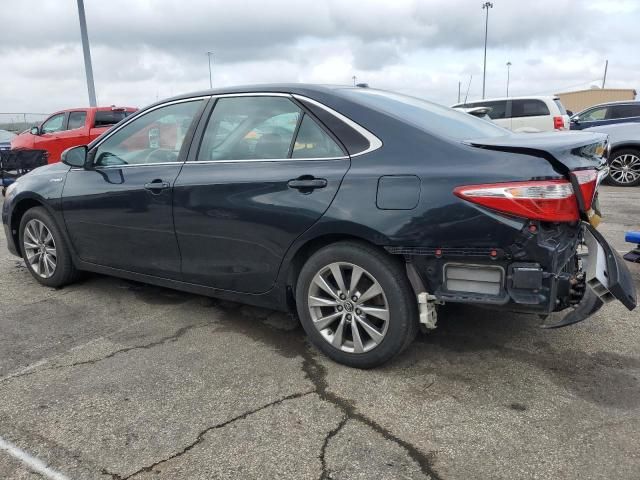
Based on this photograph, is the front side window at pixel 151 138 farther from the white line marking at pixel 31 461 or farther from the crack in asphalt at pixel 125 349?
the white line marking at pixel 31 461

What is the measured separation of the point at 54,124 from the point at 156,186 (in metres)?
12.7

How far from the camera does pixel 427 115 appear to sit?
329 centimetres

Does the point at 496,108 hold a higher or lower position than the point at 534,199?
higher

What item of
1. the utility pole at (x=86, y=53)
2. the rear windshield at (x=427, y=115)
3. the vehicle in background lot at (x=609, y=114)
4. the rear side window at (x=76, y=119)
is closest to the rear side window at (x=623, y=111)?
the vehicle in background lot at (x=609, y=114)

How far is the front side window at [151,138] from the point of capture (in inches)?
148

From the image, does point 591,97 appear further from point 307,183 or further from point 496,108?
point 307,183

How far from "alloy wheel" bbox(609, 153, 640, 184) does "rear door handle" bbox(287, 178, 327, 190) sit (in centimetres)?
953

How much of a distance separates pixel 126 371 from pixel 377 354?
1.47 meters

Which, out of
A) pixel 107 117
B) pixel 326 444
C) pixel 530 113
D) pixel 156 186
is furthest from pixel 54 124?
pixel 326 444

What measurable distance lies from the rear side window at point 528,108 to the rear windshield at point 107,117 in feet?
32.7

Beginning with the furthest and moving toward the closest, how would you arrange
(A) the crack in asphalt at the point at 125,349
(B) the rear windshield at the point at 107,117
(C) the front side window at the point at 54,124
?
(C) the front side window at the point at 54,124
(B) the rear windshield at the point at 107,117
(A) the crack in asphalt at the point at 125,349

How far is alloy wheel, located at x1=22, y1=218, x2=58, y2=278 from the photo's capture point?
15.1 ft

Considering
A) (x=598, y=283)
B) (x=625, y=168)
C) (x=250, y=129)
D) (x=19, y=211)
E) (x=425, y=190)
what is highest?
(x=250, y=129)

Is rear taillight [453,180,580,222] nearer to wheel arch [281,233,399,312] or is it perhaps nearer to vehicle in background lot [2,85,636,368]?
vehicle in background lot [2,85,636,368]
